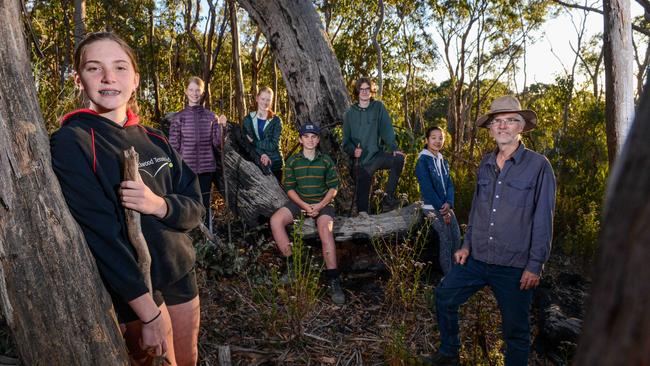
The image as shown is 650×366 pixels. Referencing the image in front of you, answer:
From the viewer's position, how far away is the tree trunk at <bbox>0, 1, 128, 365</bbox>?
121 centimetres

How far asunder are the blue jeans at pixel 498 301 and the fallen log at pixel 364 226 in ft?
4.93

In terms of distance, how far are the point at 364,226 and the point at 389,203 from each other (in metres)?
1.04

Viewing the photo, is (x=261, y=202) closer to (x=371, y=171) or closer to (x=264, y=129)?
(x=264, y=129)

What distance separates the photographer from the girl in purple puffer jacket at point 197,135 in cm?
473

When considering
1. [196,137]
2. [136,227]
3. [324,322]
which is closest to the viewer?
[136,227]

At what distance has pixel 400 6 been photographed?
17.8m

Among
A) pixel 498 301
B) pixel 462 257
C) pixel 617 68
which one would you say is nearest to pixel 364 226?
pixel 462 257

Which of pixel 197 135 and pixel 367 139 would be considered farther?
pixel 367 139

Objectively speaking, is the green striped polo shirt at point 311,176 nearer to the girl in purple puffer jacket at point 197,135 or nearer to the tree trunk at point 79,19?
the girl in purple puffer jacket at point 197,135

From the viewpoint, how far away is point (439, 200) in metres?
4.16

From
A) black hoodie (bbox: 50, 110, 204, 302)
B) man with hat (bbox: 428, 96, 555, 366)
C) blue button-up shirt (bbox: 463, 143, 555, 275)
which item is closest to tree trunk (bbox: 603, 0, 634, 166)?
man with hat (bbox: 428, 96, 555, 366)

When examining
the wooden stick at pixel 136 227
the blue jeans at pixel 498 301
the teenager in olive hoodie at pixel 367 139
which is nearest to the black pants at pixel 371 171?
the teenager in olive hoodie at pixel 367 139

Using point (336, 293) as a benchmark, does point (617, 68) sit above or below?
above

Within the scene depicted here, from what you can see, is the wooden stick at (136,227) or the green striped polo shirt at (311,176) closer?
the wooden stick at (136,227)
